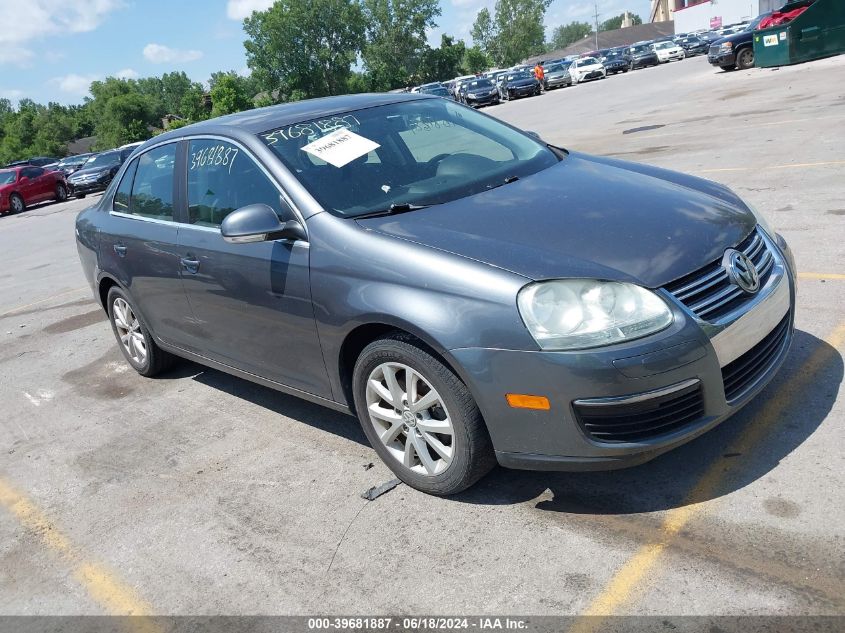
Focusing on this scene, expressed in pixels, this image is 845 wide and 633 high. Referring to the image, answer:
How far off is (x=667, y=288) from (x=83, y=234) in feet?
15.2

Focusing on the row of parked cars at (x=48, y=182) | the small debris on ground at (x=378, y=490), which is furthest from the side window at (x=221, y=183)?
the row of parked cars at (x=48, y=182)

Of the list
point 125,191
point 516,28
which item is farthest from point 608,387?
point 516,28

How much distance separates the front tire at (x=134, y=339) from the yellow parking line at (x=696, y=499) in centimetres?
374

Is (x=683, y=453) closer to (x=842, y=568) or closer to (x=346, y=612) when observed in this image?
(x=842, y=568)

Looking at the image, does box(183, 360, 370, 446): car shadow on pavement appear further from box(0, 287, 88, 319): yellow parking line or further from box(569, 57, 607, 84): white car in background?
box(569, 57, 607, 84): white car in background

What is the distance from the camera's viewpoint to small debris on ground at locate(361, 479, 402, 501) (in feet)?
12.0

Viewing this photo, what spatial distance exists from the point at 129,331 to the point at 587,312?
13.1 ft

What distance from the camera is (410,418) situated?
3451 mm

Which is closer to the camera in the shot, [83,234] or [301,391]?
[301,391]

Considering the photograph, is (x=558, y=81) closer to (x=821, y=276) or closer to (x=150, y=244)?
(x=821, y=276)

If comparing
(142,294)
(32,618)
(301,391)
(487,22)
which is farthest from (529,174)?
(487,22)

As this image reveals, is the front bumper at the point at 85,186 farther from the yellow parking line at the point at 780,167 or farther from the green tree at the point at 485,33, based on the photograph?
the green tree at the point at 485,33

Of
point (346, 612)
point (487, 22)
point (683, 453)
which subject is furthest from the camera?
point (487, 22)

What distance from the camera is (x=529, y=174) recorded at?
4160mm
